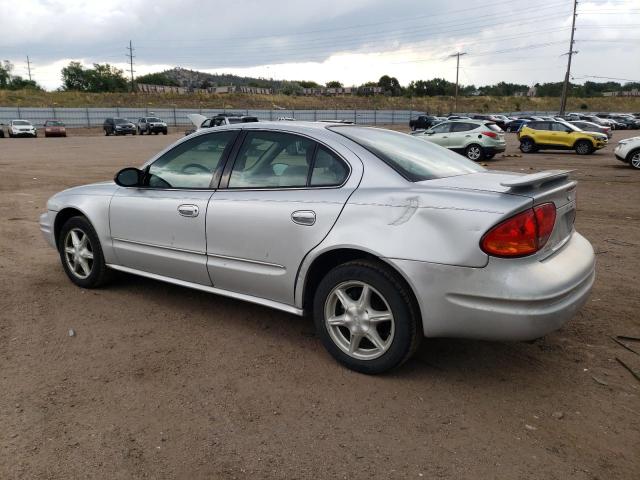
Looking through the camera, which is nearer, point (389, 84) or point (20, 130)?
point (20, 130)

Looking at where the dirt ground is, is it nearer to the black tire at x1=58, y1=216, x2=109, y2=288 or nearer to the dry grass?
the black tire at x1=58, y1=216, x2=109, y2=288

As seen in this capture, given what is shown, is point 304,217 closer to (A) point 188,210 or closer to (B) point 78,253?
(A) point 188,210

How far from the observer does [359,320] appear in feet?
11.1

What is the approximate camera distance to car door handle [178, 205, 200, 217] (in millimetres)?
4066

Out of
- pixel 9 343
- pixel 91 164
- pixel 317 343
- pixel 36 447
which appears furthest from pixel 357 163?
pixel 91 164

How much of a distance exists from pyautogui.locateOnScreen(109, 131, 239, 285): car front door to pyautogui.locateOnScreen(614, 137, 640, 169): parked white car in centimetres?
1668

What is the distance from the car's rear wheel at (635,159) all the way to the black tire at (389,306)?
16942 millimetres

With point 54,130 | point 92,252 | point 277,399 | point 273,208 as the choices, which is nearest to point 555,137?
point 92,252

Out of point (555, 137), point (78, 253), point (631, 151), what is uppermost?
point (555, 137)

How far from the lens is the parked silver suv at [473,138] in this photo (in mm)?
20562

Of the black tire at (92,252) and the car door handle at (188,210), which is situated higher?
the car door handle at (188,210)

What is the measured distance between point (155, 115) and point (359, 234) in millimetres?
60842

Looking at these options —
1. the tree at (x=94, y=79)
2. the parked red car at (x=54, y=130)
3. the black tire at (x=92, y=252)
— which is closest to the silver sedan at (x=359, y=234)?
the black tire at (x=92, y=252)

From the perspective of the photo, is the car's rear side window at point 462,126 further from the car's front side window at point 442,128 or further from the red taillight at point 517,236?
the red taillight at point 517,236
